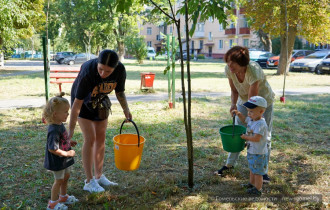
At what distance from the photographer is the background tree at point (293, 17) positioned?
1421 centimetres

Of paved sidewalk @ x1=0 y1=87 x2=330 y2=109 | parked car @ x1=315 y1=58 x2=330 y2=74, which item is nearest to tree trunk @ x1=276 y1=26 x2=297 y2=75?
parked car @ x1=315 y1=58 x2=330 y2=74

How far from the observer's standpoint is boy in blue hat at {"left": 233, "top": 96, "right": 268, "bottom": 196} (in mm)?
2943

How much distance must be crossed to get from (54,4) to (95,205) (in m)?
33.3

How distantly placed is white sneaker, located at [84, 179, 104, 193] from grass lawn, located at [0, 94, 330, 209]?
0.22 feet

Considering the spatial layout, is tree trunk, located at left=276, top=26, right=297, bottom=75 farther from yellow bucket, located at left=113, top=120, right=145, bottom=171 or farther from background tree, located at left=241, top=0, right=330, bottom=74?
yellow bucket, located at left=113, top=120, right=145, bottom=171

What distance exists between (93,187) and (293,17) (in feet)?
46.2

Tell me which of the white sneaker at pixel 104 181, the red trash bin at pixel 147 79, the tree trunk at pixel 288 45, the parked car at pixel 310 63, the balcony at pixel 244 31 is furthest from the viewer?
the balcony at pixel 244 31

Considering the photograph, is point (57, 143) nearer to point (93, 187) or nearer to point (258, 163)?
point (93, 187)

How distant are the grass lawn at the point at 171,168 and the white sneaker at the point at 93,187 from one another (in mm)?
68

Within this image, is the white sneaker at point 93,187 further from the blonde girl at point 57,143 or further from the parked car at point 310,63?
the parked car at point 310,63

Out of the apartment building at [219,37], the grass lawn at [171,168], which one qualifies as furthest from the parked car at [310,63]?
the apartment building at [219,37]

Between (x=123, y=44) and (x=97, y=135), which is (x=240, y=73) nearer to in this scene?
(x=97, y=135)

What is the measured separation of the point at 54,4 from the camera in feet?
107

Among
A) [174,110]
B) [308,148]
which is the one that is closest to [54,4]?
[174,110]
